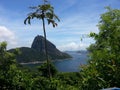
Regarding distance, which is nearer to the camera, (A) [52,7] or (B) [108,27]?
(B) [108,27]

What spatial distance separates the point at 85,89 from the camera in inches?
621

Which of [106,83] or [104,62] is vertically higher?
[104,62]

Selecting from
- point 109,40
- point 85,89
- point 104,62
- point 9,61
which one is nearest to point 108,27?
point 109,40

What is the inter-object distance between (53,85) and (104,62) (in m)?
4.05

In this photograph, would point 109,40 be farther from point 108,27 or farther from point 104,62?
point 104,62

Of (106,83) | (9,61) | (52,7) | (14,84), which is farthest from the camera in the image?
(9,61)

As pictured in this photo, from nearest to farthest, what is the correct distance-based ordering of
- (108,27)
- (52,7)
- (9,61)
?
(108,27) < (52,7) < (9,61)

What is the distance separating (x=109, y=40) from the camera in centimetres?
1861

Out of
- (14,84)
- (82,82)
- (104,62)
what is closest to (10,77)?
(14,84)

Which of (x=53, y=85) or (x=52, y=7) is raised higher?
(x=52, y=7)

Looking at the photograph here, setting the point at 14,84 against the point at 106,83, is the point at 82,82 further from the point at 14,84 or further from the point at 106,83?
the point at 14,84

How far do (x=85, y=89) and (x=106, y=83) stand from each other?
3.83 feet

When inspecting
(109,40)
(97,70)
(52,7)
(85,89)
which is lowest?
(85,89)

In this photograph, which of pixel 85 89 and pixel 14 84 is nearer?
pixel 85 89
